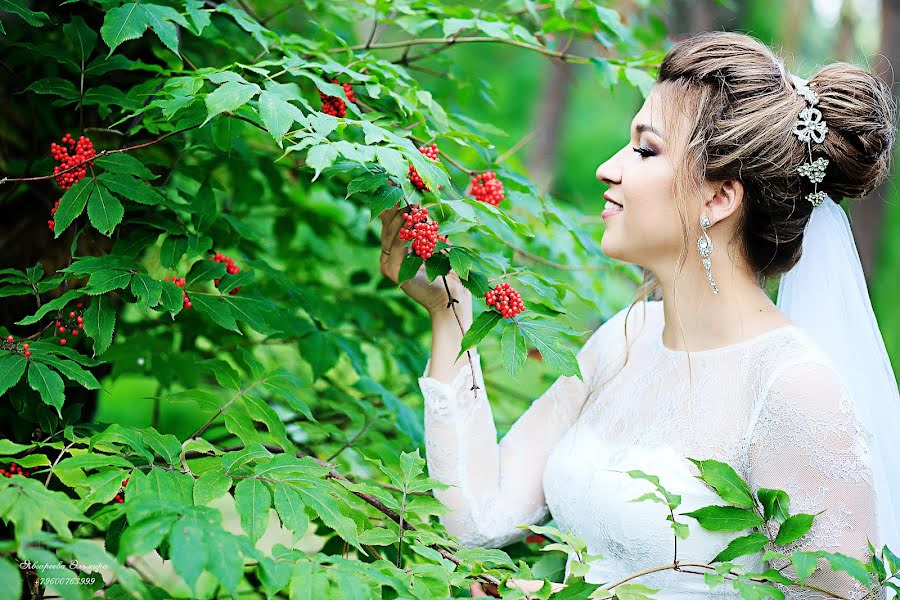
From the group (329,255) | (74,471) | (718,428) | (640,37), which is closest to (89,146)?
(74,471)

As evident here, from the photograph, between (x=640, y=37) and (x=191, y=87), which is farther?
(x=640, y=37)

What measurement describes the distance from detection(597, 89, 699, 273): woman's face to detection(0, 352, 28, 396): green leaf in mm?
1197

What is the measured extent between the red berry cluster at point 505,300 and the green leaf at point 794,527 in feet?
1.98

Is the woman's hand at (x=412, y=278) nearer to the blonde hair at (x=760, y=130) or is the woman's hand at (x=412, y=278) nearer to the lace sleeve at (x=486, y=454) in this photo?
the lace sleeve at (x=486, y=454)

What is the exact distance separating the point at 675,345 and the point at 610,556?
1.74 feet

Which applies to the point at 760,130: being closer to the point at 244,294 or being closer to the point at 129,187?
the point at 244,294

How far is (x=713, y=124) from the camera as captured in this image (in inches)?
70.7

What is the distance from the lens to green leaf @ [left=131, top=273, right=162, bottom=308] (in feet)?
4.95

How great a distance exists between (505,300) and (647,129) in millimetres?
565

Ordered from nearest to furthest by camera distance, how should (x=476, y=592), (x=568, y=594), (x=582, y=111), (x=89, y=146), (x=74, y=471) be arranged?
1. (x=568, y=594)
2. (x=74, y=471)
3. (x=89, y=146)
4. (x=476, y=592)
5. (x=582, y=111)

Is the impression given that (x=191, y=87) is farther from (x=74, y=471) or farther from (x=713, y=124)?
(x=713, y=124)

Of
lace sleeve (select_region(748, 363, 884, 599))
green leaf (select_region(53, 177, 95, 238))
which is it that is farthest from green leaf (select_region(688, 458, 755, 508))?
green leaf (select_region(53, 177, 95, 238))

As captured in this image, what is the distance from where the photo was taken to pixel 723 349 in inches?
74.6

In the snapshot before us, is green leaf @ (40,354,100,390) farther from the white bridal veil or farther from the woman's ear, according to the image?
the white bridal veil
